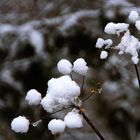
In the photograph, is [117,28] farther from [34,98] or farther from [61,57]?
[61,57]

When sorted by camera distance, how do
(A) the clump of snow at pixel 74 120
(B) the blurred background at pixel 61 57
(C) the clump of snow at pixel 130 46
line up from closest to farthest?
1. (A) the clump of snow at pixel 74 120
2. (C) the clump of snow at pixel 130 46
3. (B) the blurred background at pixel 61 57

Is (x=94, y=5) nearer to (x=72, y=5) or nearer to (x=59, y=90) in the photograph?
(x=72, y=5)

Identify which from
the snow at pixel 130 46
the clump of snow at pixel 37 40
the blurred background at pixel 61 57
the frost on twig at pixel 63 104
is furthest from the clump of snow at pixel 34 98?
the clump of snow at pixel 37 40

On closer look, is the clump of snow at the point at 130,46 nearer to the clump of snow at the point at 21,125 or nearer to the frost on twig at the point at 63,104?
the frost on twig at the point at 63,104

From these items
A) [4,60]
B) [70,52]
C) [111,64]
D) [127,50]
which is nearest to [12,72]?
[4,60]

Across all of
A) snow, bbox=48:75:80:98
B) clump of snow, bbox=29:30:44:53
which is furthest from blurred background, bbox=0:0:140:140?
snow, bbox=48:75:80:98

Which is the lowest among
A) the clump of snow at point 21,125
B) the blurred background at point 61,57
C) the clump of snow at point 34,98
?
the blurred background at point 61,57
